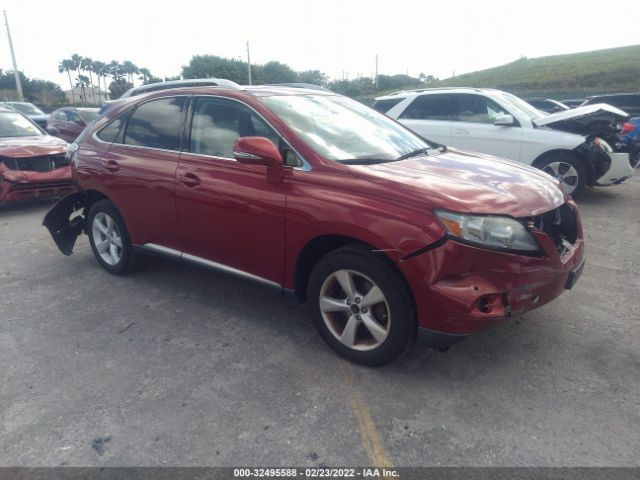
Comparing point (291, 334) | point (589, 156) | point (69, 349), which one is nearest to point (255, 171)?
point (291, 334)

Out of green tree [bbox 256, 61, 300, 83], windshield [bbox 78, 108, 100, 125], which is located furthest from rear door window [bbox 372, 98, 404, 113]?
green tree [bbox 256, 61, 300, 83]

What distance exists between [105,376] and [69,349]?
0.54m

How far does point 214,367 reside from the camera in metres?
3.17

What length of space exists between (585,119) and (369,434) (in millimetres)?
6726

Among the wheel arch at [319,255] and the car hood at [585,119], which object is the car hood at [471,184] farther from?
the car hood at [585,119]

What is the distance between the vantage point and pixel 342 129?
3619 mm

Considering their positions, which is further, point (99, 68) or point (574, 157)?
point (99, 68)

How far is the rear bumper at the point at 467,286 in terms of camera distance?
2641 millimetres

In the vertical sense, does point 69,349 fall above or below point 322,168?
below

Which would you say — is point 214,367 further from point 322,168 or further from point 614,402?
point 614,402

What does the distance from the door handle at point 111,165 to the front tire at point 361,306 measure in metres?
2.29

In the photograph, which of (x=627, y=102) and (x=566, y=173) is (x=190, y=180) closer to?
(x=566, y=173)

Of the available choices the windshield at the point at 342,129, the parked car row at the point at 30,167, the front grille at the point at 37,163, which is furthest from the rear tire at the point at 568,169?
the front grille at the point at 37,163

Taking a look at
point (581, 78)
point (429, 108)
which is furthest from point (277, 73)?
point (429, 108)
